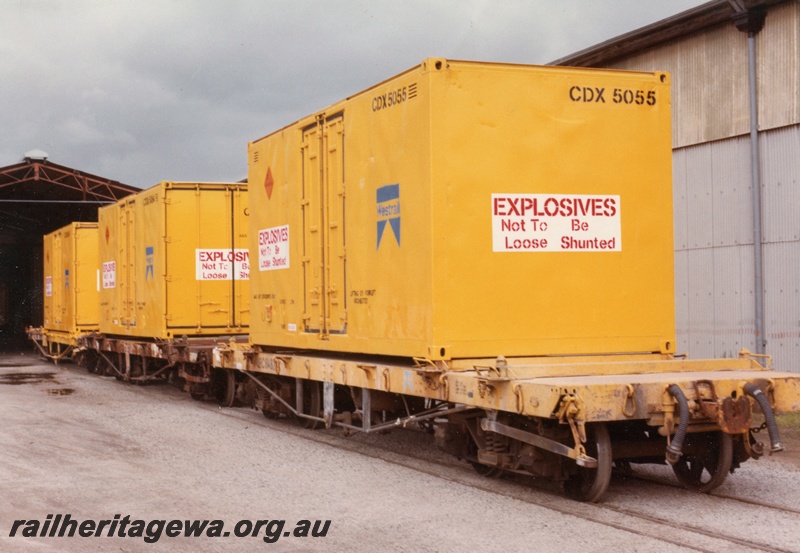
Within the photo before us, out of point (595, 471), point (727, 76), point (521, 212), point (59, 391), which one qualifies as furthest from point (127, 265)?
point (595, 471)

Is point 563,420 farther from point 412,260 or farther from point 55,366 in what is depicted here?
point 55,366

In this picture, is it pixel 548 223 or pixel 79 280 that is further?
pixel 79 280

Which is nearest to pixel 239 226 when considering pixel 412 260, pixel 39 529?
pixel 412 260

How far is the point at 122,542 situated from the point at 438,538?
2.08 metres

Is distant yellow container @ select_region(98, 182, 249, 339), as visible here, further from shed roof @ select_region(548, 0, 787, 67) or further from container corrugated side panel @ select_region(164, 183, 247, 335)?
shed roof @ select_region(548, 0, 787, 67)

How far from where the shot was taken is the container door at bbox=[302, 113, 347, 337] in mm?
9422

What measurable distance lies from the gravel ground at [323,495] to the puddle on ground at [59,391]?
197 inches

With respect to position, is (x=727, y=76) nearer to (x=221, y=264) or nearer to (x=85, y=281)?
(x=221, y=264)

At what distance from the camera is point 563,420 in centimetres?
636

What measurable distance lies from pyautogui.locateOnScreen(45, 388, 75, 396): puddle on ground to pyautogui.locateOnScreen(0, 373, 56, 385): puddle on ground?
2.25 meters

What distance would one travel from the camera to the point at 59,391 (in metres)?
17.1

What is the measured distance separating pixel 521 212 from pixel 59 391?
12.2m

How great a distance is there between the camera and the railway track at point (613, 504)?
5.76 m

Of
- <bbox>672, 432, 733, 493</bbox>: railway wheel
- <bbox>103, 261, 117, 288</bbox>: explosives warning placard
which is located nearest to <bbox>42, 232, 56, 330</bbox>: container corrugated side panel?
<bbox>103, 261, 117, 288</bbox>: explosives warning placard
